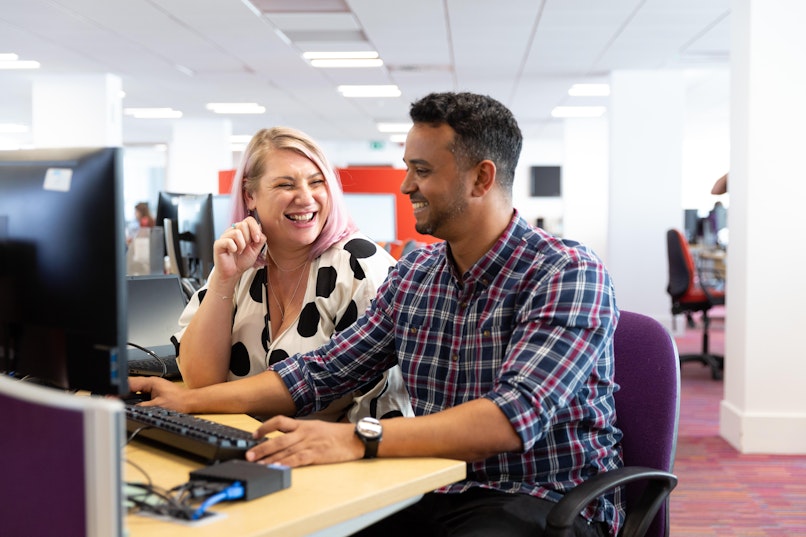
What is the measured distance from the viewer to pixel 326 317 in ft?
6.47

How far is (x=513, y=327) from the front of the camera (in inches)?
60.2

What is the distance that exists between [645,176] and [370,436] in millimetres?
7664

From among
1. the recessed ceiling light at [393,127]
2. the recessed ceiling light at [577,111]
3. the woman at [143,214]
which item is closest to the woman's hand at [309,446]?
the woman at [143,214]

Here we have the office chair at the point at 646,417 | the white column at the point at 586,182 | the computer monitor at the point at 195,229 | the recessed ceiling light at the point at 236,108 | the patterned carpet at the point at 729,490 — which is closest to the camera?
the office chair at the point at 646,417

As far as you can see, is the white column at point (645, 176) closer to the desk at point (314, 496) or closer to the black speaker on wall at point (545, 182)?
the desk at point (314, 496)

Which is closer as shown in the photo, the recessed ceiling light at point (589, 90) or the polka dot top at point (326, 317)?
the polka dot top at point (326, 317)

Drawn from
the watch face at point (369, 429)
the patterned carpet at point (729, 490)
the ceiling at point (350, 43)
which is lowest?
→ the patterned carpet at point (729, 490)

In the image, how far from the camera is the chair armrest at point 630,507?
130cm

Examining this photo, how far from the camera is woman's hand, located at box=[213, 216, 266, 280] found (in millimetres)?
1920

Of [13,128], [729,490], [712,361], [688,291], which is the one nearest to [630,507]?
A: [729,490]

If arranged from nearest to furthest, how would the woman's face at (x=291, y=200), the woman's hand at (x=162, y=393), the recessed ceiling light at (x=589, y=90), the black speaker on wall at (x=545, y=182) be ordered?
the woman's hand at (x=162, y=393), the woman's face at (x=291, y=200), the recessed ceiling light at (x=589, y=90), the black speaker on wall at (x=545, y=182)

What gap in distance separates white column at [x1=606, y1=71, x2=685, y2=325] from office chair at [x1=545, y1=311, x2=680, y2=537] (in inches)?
277

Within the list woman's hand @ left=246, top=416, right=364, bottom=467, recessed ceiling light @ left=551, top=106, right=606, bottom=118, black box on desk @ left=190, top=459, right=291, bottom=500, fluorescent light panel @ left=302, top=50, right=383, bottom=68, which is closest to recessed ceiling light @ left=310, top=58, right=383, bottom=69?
fluorescent light panel @ left=302, top=50, right=383, bottom=68

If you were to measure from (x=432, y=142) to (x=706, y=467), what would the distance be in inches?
115
